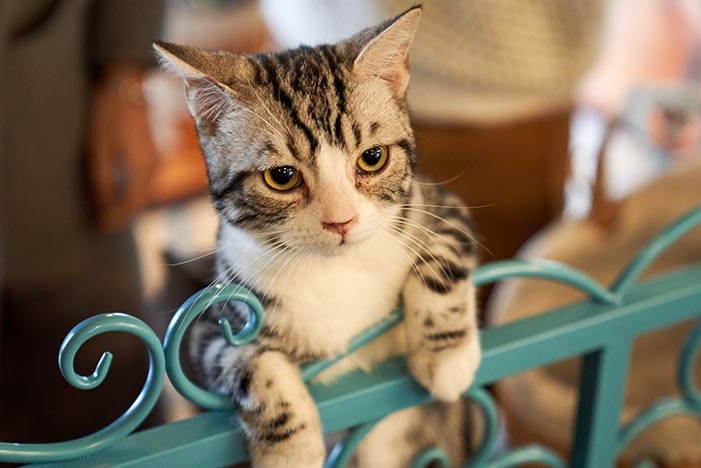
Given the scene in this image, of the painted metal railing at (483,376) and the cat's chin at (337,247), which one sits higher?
the cat's chin at (337,247)

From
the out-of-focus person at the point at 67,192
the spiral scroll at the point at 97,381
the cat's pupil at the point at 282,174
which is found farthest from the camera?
the out-of-focus person at the point at 67,192

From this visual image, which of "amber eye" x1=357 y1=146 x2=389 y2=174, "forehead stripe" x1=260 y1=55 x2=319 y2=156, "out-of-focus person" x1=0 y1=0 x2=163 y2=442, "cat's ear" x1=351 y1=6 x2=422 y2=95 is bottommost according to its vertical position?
"out-of-focus person" x1=0 y1=0 x2=163 y2=442

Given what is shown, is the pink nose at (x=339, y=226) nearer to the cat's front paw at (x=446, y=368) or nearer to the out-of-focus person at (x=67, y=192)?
the cat's front paw at (x=446, y=368)

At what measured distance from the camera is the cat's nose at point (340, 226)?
0.58 m

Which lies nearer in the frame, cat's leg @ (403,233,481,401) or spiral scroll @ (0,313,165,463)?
spiral scroll @ (0,313,165,463)

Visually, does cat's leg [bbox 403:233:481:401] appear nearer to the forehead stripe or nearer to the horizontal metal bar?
the horizontal metal bar

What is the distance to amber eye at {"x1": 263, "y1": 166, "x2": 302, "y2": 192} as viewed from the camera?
58cm

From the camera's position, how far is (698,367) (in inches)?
48.1

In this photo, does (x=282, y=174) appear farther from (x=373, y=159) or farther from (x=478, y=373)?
(x=478, y=373)

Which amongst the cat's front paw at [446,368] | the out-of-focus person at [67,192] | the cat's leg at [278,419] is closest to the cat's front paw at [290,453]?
the cat's leg at [278,419]

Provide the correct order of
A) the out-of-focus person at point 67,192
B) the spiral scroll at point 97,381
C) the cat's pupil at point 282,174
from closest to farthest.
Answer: the spiral scroll at point 97,381, the cat's pupil at point 282,174, the out-of-focus person at point 67,192

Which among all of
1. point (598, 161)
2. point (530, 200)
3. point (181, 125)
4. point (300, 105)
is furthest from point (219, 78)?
point (181, 125)

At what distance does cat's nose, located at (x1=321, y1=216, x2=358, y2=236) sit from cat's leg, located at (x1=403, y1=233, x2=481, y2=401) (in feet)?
0.32

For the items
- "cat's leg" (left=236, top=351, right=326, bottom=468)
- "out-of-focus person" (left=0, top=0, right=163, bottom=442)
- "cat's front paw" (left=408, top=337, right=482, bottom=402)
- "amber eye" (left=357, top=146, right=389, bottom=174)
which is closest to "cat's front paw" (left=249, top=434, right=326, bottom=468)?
"cat's leg" (left=236, top=351, right=326, bottom=468)
